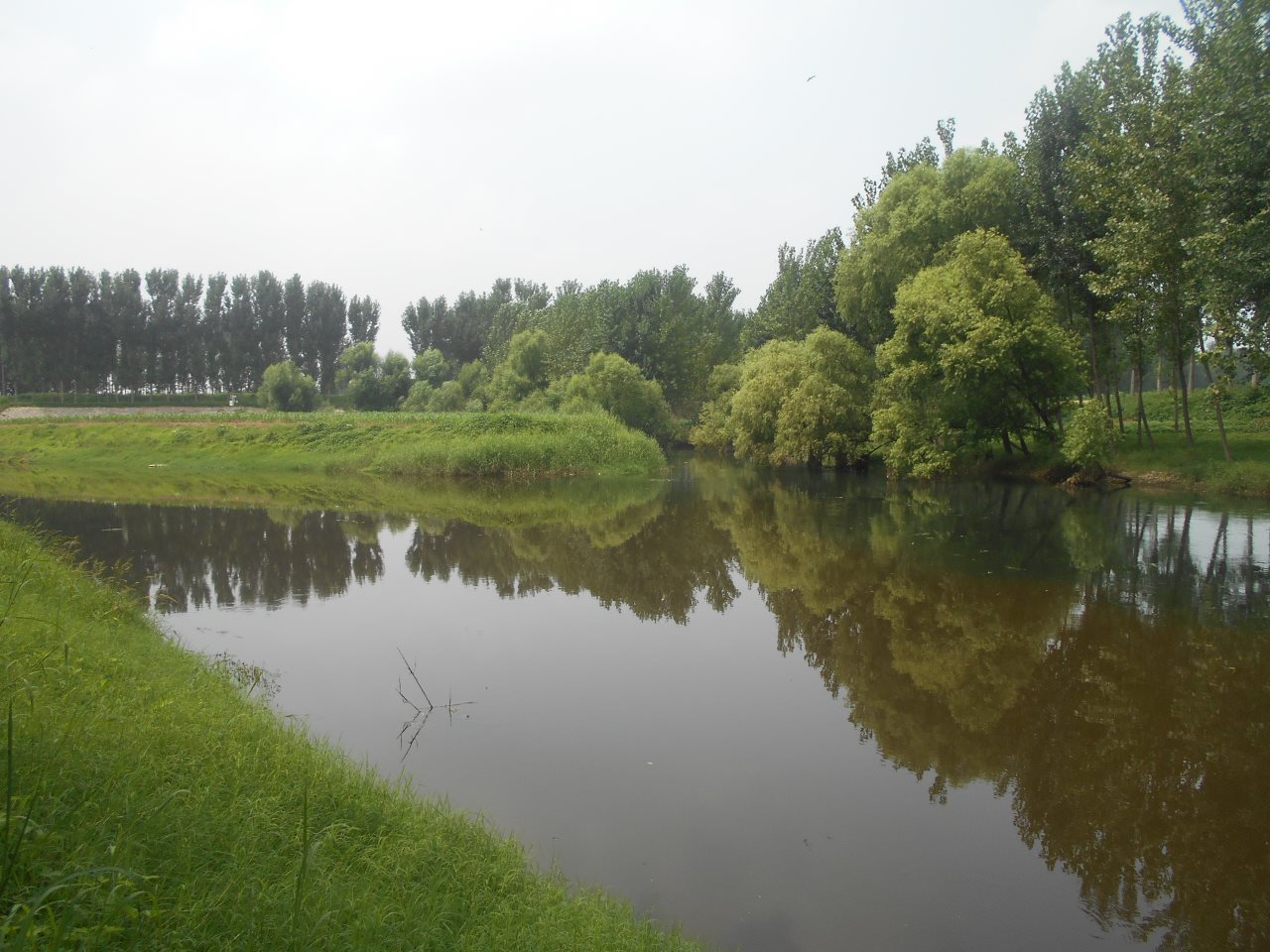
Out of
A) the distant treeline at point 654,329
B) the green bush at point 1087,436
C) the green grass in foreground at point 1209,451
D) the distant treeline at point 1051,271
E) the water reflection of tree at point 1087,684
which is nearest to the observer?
the water reflection of tree at point 1087,684

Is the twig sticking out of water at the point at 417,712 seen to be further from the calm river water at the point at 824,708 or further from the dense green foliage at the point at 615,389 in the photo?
the dense green foliage at the point at 615,389

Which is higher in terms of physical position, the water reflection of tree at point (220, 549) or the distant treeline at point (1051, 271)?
the distant treeline at point (1051, 271)

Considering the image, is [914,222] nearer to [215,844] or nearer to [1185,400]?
[1185,400]

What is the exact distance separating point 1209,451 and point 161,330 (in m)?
79.1

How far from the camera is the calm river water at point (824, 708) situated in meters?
5.36

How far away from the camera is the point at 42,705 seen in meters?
4.84

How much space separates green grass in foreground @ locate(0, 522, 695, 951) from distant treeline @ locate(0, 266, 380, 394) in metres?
76.2

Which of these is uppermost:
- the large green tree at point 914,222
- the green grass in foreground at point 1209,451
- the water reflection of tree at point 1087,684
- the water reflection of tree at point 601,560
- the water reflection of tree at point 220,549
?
the large green tree at point 914,222

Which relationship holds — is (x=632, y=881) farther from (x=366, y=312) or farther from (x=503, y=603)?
(x=366, y=312)

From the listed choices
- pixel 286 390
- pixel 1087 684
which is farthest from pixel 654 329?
pixel 1087 684

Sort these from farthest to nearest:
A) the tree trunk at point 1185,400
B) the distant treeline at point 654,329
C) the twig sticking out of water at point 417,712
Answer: the distant treeline at point 654,329
the tree trunk at point 1185,400
the twig sticking out of water at point 417,712

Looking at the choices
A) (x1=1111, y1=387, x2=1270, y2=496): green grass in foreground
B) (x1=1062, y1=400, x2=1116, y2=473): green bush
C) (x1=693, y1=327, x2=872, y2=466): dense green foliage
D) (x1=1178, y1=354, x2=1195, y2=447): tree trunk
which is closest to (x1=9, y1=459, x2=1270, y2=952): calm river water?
(x1=1111, y1=387, x2=1270, y2=496): green grass in foreground

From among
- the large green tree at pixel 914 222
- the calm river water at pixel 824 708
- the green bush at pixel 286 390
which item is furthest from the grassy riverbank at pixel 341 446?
the green bush at pixel 286 390

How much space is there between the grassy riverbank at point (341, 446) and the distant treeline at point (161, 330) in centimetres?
2329
